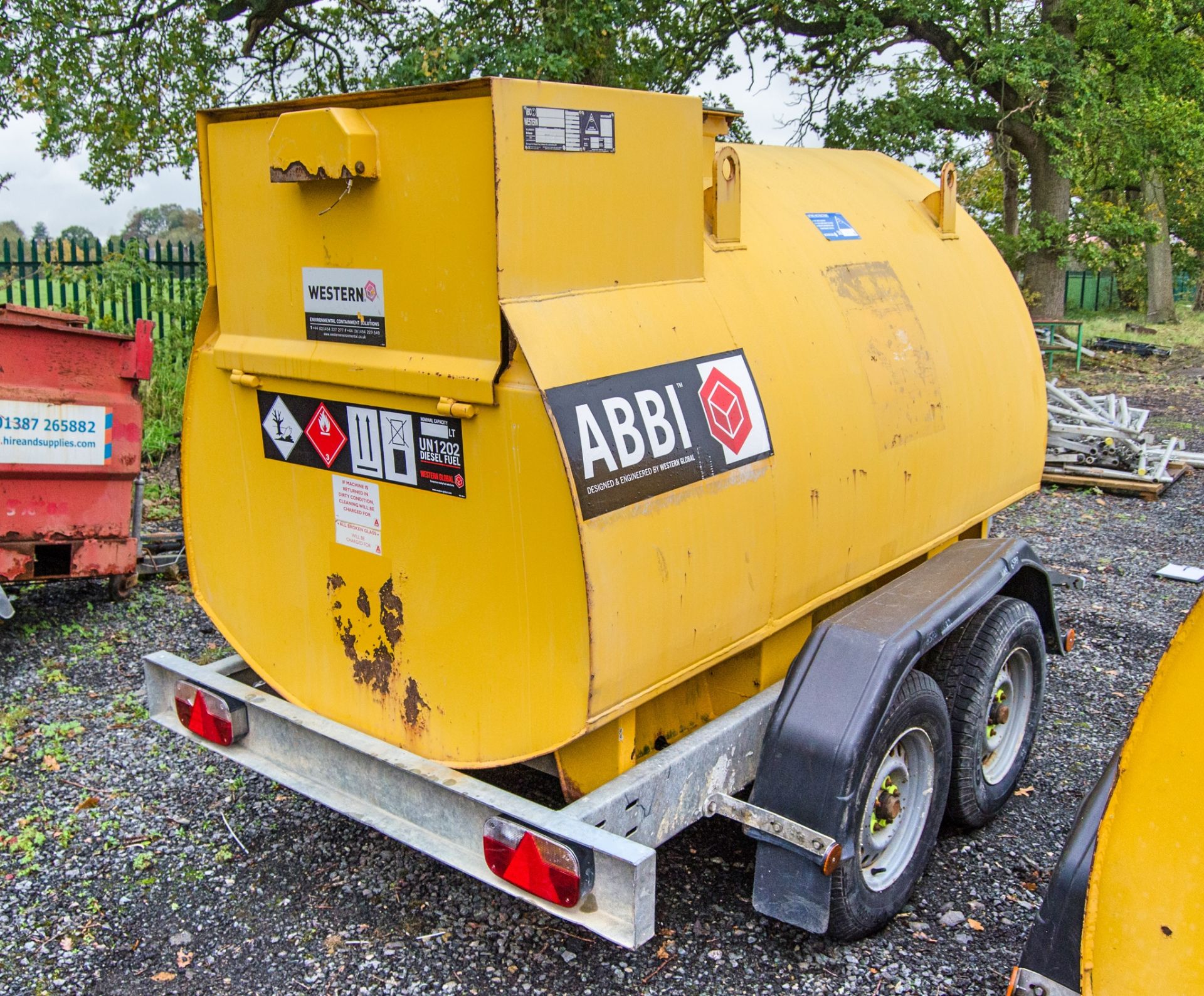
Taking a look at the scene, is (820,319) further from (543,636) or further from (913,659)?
(543,636)

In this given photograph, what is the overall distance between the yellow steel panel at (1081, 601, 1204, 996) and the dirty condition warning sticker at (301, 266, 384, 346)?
2.03 metres

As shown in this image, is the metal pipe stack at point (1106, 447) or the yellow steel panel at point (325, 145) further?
the metal pipe stack at point (1106, 447)

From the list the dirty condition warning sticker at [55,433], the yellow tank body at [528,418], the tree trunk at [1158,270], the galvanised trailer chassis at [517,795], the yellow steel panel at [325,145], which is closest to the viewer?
the galvanised trailer chassis at [517,795]

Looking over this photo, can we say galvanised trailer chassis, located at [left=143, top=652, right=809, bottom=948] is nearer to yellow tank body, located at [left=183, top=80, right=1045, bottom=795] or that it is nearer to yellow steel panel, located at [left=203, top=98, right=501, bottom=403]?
Result: yellow tank body, located at [left=183, top=80, right=1045, bottom=795]

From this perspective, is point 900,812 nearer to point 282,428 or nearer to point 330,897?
point 330,897

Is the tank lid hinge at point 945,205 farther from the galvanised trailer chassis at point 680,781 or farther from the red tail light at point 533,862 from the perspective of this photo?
the red tail light at point 533,862

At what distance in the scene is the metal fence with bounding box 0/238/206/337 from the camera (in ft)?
37.2

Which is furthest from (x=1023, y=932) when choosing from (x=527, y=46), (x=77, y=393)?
(x=527, y=46)

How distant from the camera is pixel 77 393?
218 inches

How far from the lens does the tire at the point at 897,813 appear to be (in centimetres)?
304

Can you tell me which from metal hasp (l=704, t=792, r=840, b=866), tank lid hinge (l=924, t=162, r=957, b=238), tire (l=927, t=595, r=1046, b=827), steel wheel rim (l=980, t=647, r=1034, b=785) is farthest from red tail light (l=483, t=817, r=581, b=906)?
tank lid hinge (l=924, t=162, r=957, b=238)

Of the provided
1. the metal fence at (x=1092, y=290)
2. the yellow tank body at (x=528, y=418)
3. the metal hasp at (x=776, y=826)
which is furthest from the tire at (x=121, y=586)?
the metal fence at (x=1092, y=290)

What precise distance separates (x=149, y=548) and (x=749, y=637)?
16.1 ft

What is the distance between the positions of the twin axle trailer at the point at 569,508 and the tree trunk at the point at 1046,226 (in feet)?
46.3
